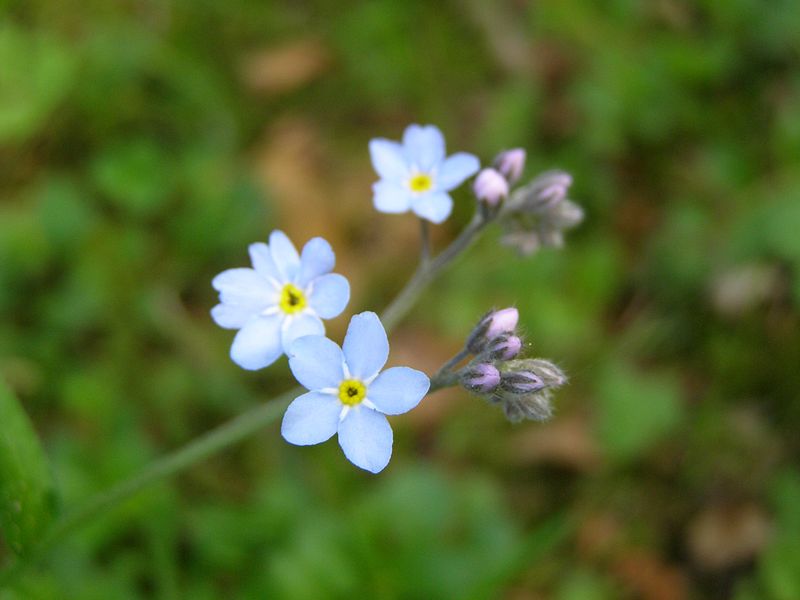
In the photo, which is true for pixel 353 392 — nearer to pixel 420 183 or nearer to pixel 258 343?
pixel 258 343

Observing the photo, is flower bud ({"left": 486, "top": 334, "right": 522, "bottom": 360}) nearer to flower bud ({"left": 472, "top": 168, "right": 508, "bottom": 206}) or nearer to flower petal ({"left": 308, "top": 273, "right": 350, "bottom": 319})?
flower petal ({"left": 308, "top": 273, "right": 350, "bottom": 319})

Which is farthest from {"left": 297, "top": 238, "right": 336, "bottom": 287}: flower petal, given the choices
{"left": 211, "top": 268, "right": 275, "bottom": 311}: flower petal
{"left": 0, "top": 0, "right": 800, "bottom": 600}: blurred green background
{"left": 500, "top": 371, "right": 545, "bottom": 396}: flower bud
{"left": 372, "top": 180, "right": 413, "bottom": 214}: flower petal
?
{"left": 0, "top": 0, "right": 800, "bottom": 600}: blurred green background

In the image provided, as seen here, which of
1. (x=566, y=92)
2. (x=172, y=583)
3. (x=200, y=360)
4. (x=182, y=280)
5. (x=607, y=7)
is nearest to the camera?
(x=172, y=583)

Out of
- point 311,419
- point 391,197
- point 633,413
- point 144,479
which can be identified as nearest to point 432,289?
point 633,413

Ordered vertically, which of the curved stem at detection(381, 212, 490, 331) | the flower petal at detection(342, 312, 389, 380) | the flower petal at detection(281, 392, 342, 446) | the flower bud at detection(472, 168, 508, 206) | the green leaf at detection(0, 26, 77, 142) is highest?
the green leaf at detection(0, 26, 77, 142)

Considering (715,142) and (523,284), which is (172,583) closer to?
(523,284)

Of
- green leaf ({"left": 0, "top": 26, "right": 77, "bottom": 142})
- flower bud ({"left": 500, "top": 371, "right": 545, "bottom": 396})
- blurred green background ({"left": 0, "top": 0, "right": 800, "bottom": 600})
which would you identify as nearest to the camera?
flower bud ({"left": 500, "top": 371, "right": 545, "bottom": 396})

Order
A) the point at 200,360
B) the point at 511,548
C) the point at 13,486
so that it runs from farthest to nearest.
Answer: the point at 200,360 < the point at 511,548 < the point at 13,486

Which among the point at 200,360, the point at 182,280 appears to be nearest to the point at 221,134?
the point at 182,280
